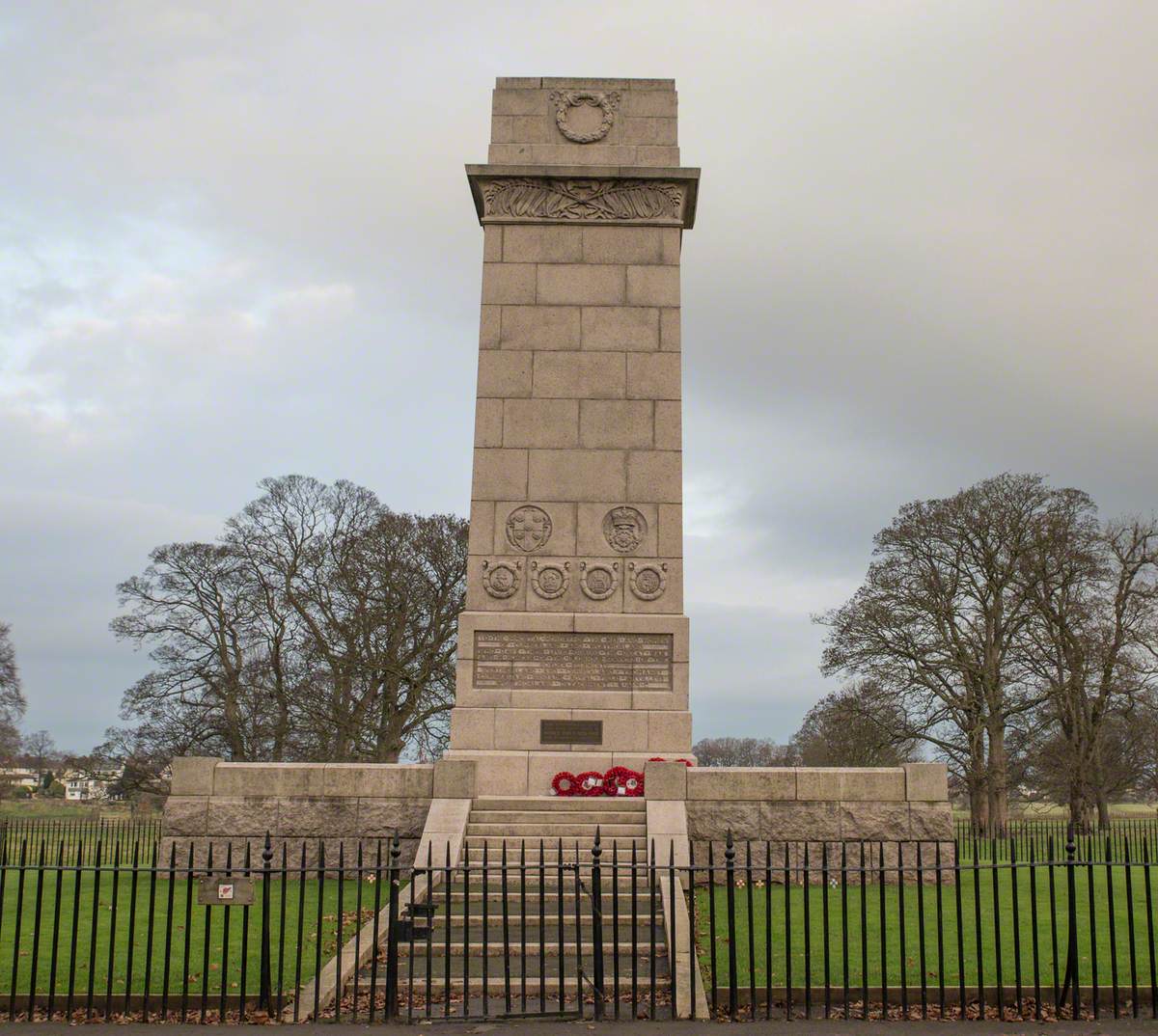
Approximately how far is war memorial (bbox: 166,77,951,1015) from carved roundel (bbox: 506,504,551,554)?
2cm

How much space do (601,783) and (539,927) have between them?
21.9 feet

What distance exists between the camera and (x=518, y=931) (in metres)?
11.3

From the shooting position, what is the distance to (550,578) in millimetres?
19484

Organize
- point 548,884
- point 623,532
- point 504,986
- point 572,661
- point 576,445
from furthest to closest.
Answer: point 576,445
point 623,532
point 572,661
point 548,884
point 504,986

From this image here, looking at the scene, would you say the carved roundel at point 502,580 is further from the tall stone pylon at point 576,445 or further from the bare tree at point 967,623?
the bare tree at point 967,623

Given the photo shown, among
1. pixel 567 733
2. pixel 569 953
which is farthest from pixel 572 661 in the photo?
pixel 569 953

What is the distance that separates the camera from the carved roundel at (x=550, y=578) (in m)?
19.5

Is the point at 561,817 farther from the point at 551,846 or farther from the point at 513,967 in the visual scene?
the point at 513,967

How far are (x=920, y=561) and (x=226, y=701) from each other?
1935 centimetres

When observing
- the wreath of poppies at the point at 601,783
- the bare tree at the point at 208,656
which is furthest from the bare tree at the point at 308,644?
the wreath of poppies at the point at 601,783

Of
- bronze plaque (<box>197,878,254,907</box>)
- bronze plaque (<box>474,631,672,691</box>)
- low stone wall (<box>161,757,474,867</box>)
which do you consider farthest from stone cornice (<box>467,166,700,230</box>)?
bronze plaque (<box>197,878,254,907</box>)

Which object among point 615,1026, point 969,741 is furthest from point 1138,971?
point 969,741

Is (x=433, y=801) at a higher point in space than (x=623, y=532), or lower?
lower

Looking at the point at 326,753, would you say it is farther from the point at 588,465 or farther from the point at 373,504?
the point at 588,465
